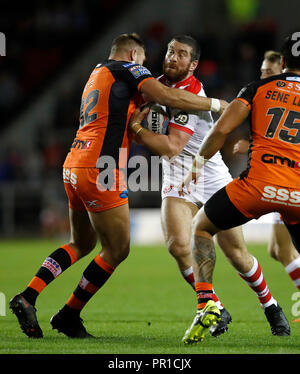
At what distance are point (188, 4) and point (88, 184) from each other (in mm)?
18077

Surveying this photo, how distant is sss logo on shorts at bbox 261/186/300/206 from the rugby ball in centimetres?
140

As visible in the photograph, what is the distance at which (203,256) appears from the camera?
18.3 feet

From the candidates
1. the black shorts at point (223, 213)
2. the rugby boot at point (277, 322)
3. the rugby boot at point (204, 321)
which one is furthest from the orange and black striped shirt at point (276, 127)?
the rugby boot at point (277, 322)

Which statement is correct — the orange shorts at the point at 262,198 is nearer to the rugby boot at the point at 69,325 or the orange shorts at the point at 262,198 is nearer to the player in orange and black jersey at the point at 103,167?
the player in orange and black jersey at the point at 103,167

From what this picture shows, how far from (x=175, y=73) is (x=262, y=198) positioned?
5.98 feet

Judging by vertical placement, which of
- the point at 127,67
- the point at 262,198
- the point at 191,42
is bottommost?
the point at 262,198

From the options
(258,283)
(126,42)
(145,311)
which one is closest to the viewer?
(126,42)

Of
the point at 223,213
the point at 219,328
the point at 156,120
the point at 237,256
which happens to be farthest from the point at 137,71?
the point at 219,328

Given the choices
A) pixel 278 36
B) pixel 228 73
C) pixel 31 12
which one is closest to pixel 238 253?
pixel 228 73

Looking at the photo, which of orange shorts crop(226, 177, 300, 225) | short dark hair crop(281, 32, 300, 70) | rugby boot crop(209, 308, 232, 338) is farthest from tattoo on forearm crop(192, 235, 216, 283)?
short dark hair crop(281, 32, 300, 70)

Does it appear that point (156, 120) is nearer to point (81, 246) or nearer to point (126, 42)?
point (126, 42)

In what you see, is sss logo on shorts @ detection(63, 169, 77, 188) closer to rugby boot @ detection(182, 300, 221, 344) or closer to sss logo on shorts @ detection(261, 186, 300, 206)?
rugby boot @ detection(182, 300, 221, 344)

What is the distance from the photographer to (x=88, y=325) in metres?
6.86

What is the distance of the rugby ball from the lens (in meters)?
6.21
